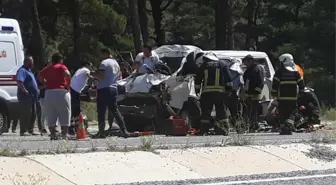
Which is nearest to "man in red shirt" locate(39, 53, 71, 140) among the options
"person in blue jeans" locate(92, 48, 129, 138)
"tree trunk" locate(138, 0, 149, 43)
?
"person in blue jeans" locate(92, 48, 129, 138)

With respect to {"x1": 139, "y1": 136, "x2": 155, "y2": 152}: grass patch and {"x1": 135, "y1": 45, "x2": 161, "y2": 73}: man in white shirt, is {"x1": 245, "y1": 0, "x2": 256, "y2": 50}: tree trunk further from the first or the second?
{"x1": 139, "y1": 136, "x2": 155, "y2": 152}: grass patch

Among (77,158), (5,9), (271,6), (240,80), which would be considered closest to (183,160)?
(77,158)

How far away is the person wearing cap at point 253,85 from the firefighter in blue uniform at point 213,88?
1483mm

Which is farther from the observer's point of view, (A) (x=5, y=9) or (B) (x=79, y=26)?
(B) (x=79, y=26)

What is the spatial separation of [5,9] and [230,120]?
20.8 meters

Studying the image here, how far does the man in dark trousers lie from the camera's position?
17422mm

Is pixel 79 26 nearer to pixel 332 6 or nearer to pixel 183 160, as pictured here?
pixel 332 6

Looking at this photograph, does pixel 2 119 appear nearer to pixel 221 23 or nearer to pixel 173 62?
pixel 173 62

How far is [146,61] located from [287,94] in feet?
11.8

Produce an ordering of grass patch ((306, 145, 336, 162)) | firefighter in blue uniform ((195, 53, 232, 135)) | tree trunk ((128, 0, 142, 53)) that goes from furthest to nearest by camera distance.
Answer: tree trunk ((128, 0, 142, 53)), firefighter in blue uniform ((195, 53, 232, 135)), grass patch ((306, 145, 336, 162))

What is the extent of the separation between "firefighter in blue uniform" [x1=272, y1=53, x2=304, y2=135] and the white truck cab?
6198 millimetres

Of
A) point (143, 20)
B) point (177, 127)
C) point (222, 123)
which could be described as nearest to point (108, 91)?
point (177, 127)

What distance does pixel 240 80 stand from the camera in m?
18.0

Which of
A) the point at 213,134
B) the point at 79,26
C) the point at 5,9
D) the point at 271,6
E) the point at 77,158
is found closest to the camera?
the point at 77,158
